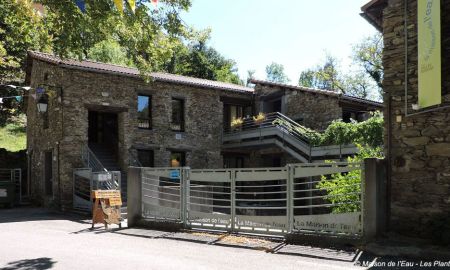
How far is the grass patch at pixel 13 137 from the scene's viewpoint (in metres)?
29.5

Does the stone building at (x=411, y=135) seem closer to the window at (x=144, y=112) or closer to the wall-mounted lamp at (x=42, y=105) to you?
the window at (x=144, y=112)

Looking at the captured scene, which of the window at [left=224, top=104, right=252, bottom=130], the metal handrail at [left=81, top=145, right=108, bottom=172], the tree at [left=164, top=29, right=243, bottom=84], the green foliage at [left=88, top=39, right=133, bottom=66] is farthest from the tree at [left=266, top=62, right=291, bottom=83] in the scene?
the metal handrail at [left=81, top=145, right=108, bottom=172]

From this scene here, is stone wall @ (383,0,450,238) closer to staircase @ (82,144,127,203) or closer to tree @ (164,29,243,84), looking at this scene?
staircase @ (82,144,127,203)

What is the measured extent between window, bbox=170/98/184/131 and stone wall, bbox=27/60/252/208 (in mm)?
290

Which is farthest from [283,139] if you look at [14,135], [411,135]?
[14,135]

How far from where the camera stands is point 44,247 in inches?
338

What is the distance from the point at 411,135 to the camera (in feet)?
27.4

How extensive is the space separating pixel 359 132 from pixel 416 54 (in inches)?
287

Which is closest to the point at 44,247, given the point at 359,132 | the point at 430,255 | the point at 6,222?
the point at 6,222

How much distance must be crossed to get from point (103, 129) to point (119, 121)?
7.31 feet

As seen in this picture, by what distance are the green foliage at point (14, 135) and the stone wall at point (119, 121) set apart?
8274 mm

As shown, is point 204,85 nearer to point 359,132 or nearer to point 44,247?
point 359,132

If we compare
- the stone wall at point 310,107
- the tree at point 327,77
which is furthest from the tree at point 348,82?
the stone wall at point 310,107

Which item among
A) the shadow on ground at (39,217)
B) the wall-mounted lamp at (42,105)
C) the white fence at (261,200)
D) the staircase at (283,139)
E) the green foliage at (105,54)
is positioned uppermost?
the green foliage at (105,54)
